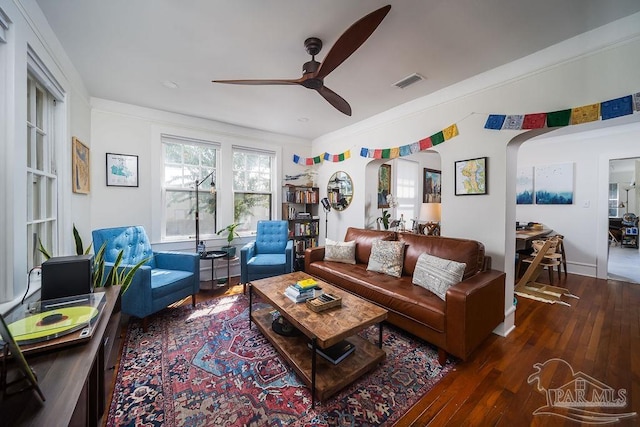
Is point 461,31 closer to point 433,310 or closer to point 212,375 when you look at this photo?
point 433,310

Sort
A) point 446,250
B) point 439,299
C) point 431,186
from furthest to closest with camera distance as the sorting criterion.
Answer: point 431,186 < point 446,250 < point 439,299

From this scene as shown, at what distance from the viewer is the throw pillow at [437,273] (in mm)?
2021

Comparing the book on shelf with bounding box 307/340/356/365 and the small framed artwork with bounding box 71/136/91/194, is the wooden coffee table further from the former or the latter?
the small framed artwork with bounding box 71/136/91/194

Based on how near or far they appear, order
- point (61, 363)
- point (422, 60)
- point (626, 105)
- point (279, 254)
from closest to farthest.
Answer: point (61, 363)
point (626, 105)
point (422, 60)
point (279, 254)

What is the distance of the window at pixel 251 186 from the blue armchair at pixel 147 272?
1.38m

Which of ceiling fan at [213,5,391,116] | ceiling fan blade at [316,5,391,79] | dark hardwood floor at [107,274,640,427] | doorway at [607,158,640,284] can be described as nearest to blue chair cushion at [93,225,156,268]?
ceiling fan at [213,5,391,116]

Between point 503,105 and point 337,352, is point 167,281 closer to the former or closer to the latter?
point 337,352

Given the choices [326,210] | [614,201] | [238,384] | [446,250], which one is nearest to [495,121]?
[446,250]

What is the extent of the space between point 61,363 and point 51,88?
2211 millimetres

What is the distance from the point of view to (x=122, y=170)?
10.4ft

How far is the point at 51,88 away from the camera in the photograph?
1.93m

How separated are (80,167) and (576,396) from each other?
4639 millimetres

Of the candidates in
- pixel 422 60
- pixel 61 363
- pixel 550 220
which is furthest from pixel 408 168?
pixel 61 363

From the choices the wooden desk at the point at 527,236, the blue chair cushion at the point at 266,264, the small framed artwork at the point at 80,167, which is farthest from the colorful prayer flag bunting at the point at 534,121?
the small framed artwork at the point at 80,167
